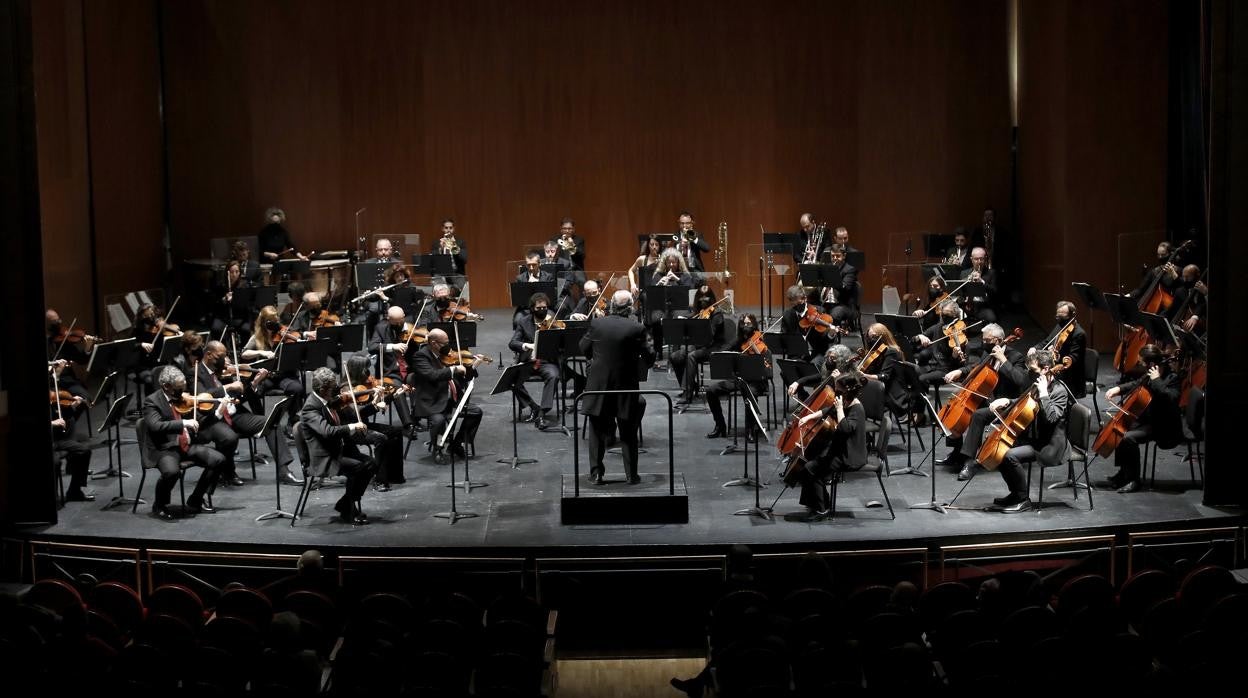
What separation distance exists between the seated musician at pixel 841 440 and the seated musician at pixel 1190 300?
A: 14.0 feet

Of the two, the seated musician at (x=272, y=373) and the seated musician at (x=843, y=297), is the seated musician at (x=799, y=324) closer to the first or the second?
the seated musician at (x=843, y=297)

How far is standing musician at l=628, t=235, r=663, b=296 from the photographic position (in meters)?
15.6

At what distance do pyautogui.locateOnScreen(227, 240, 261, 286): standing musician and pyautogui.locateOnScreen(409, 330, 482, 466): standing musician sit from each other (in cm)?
443

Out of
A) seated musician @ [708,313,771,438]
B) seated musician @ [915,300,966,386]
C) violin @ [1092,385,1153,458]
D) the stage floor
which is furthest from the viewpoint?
seated musician @ [915,300,966,386]

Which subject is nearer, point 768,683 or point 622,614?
point 768,683

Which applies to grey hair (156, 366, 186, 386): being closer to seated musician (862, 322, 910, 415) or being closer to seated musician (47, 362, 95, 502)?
seated musician (47, 362, 95, 502)

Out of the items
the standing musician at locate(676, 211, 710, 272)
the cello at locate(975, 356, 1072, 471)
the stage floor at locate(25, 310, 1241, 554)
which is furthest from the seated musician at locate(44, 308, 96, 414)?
the cello at locate(975, 356, 1072, 471)

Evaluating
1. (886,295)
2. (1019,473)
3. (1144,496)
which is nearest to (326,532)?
(1019,473)

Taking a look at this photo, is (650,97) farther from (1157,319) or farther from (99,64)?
(1157,319)

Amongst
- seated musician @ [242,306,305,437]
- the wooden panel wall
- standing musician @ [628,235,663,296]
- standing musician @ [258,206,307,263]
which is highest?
the wooden panel wall

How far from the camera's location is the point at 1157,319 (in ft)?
37.2

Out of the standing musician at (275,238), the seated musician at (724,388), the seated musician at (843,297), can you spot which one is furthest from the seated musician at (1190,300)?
the standing musician at (275,238)

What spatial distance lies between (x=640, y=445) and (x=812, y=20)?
28.4ft

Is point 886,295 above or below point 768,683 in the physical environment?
above
